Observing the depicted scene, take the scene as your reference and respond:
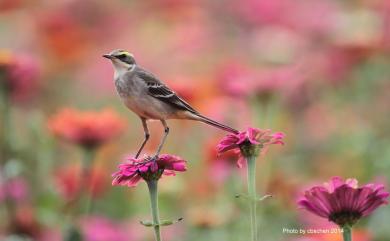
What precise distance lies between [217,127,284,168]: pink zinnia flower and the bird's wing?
841 millimetres

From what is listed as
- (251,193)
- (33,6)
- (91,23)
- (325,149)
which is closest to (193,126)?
(325,149)

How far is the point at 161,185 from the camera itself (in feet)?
12.5

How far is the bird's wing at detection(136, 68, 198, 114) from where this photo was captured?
2.82 m

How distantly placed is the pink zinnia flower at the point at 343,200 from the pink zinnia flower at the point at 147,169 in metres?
0.29

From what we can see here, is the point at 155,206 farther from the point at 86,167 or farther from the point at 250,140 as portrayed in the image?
the point at 86,167

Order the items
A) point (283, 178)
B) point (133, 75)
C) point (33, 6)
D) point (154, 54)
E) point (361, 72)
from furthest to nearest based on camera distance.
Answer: point (33, 6) → point (154, 54) → point (361, 72) → point (283, 178) → point (133, 75)

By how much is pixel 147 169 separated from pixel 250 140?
9.2 inches

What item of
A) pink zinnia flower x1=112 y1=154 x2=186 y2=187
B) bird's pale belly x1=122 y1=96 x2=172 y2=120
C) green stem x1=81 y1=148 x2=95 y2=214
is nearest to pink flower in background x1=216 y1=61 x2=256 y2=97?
green stem x1=81 y1=148 x2=95 y2=214

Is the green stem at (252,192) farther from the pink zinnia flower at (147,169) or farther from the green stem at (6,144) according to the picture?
the green stem at (6,144)

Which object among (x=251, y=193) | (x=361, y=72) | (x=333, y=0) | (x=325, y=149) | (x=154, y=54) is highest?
(x=333, y=0)

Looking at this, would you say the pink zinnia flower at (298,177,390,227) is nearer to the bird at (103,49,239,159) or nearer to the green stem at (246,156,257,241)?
the green stem at (246,156,257,241)

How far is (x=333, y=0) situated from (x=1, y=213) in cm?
284

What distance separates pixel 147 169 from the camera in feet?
6.42

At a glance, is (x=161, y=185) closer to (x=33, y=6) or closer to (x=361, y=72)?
(x=361, y=72)
